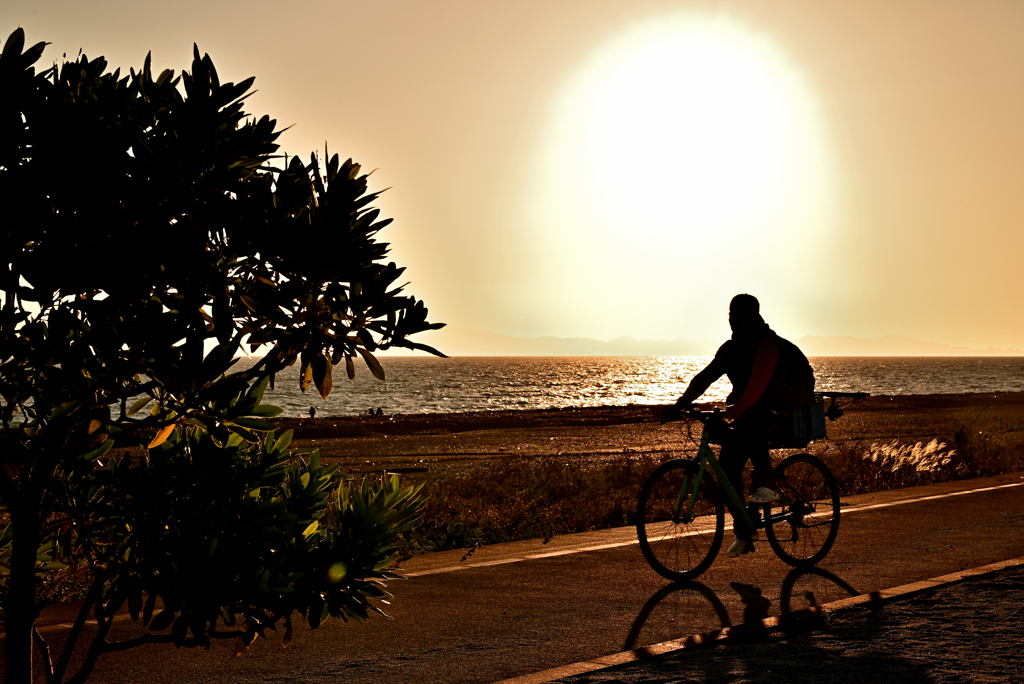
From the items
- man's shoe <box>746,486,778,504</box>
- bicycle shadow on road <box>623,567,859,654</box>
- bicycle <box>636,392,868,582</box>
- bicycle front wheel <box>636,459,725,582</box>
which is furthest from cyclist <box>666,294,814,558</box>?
bicycle shadow on road <box>623,567,859,654</box>

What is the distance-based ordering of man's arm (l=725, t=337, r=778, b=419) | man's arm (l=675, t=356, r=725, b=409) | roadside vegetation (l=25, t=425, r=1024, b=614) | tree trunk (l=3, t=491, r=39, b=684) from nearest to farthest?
tree trunk (l=3, t=491, r=39, b=684)
man's arm (l=725, t=337, r=778, b=419)
man's arm (l=675, t=356, r=725, b=409)
roadside vegetation (l=25, t=425, r=1024, b=614)

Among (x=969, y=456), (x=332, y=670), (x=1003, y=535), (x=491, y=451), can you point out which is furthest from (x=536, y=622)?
(x=491, y=451)

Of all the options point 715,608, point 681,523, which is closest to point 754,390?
point 681,523

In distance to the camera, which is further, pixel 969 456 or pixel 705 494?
pixel 969 456

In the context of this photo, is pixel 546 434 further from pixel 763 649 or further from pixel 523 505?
pixel 763 649

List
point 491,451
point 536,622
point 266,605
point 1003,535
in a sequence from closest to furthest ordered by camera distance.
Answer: point 266,605 < point 536,622 < point 1003,535 < point 491,451

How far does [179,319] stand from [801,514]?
6374 mm

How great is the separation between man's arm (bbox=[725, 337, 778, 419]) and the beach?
15.9 metres

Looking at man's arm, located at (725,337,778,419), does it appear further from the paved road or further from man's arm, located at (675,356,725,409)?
the paved road

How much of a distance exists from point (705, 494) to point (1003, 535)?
362 cm

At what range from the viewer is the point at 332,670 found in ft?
18.5

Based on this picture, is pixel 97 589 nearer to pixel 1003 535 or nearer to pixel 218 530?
pixel 218 530

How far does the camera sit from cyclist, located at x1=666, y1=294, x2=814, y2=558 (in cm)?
810

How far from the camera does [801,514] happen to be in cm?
857
